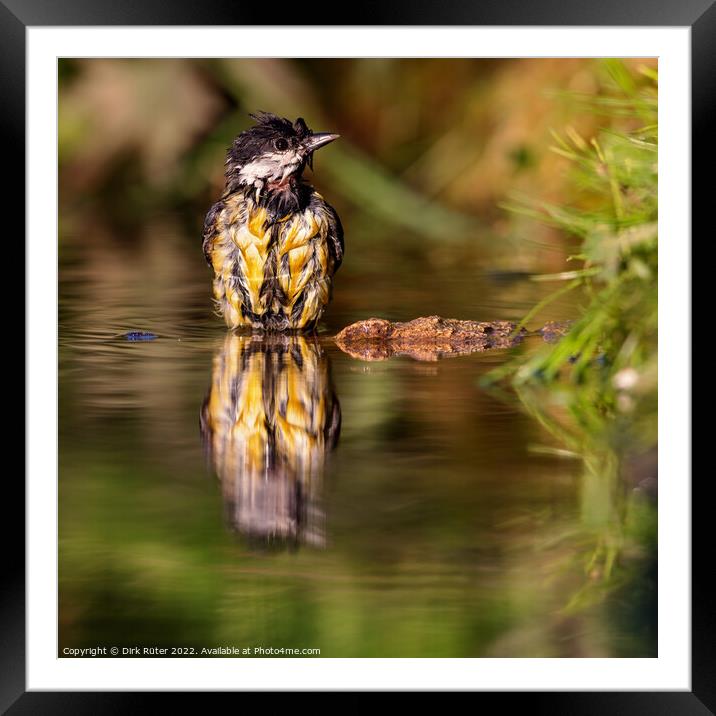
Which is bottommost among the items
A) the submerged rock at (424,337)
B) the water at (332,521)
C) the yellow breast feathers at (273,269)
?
the water at (332,521)

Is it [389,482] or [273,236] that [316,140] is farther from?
[389,482]

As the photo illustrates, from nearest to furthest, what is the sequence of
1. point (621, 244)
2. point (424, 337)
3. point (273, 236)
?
1. point (621, 244)
2. point (424, 337)
3. point (273, 236)

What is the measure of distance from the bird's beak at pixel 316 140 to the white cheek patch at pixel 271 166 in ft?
0.26

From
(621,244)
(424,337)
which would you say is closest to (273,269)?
(424,337)

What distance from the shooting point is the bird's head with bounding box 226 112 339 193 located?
746cm

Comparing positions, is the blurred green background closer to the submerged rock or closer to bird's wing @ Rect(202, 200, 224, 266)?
the submerged rock

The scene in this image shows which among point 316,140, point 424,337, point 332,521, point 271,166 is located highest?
point 316,140

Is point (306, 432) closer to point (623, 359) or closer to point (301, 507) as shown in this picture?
point (301, 507)

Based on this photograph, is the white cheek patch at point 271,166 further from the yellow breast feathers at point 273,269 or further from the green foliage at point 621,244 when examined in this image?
Answer: the green foliage at point 621,244

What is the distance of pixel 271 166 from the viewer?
745 cm

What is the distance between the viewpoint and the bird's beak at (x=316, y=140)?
24.7 ft

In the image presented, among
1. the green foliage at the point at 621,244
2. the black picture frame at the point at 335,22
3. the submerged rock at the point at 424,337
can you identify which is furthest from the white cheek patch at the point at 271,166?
the black picture frame at the point at 335,22

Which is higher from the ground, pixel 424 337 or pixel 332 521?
pixel 424 337

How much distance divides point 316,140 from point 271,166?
281mm
